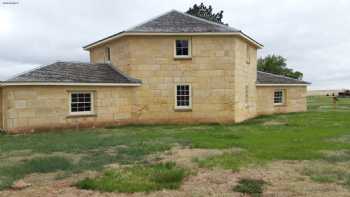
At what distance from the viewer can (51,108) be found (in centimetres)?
1628

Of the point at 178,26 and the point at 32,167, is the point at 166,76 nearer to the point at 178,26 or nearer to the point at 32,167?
the point at 178,26

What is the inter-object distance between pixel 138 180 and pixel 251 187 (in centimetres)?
227

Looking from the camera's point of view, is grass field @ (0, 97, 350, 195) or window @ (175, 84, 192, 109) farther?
window @ (175, 84, 192, 109)

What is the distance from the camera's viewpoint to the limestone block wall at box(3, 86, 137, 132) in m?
15.5

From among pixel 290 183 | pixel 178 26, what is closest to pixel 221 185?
pixel 290 183

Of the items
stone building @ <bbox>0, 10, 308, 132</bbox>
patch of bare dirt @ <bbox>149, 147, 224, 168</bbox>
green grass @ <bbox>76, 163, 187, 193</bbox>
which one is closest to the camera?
green grass @ <bbox>76, 163, 187, 193</bbox>

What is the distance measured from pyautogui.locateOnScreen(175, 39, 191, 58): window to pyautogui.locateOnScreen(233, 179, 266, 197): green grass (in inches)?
513

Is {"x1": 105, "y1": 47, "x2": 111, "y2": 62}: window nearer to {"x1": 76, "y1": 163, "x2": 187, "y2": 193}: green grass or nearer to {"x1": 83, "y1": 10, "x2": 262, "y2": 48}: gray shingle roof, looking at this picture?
{"x1": 83, "y1": 10, "x2": 262, "y2": 48}: gray shingle roof

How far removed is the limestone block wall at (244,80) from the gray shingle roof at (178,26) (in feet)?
4.99

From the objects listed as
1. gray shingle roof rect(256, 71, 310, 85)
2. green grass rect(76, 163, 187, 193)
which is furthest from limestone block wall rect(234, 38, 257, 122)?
green grass rect(76, 163, 187, 193)

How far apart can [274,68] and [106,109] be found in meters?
41.3

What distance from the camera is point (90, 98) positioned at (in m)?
17.6

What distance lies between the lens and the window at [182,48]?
19.1m

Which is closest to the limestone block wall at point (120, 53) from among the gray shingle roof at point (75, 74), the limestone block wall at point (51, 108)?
the gray shingle roof at point (75, 74)
